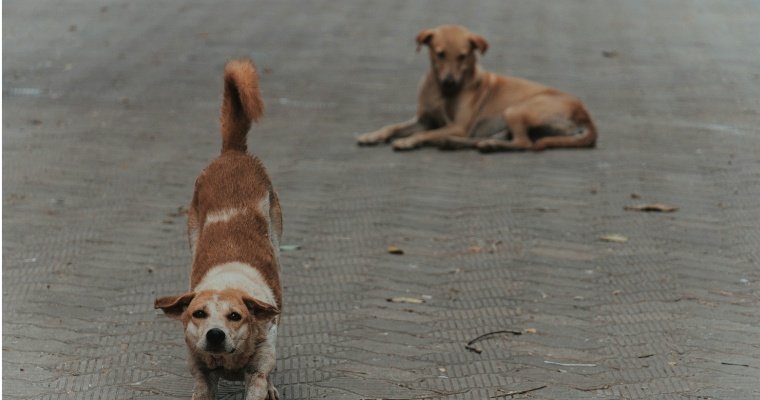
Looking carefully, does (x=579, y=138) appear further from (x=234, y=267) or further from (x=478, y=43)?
(x=234, y=267)

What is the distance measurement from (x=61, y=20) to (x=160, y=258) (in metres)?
9.20

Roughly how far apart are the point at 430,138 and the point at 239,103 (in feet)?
14.3

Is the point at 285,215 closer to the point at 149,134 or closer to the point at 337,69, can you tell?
the point at 149,134

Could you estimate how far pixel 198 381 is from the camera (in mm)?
4707

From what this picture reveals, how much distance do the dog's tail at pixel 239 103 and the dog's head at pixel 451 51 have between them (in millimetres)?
4516

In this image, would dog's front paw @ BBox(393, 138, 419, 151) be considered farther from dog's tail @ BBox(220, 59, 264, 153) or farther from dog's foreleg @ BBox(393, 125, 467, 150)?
dog's tail @ BBox(220, 59, 264, 153)

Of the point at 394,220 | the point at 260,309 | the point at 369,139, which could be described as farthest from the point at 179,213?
the point at 260,309

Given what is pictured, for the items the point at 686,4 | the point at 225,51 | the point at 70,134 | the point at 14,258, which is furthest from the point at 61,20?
the point at 14,258

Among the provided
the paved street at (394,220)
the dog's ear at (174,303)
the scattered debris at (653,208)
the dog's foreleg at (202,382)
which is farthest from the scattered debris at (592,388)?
the scattered debris at (653,208)

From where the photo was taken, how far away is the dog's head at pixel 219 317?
14.5 feet

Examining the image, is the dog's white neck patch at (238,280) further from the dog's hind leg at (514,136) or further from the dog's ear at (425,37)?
the dog's ear at (425,37)

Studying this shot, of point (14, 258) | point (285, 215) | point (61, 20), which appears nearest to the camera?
point (14, 258)

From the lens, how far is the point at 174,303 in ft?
14.9

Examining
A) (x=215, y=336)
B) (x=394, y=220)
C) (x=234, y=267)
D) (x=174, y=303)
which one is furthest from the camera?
(x=394, y=220)
